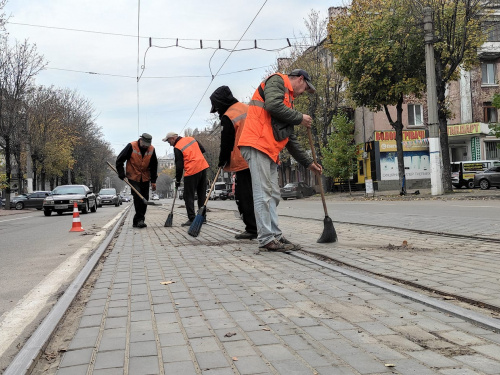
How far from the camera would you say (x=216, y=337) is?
9.54 feet

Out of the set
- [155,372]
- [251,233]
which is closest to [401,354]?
[155,372]

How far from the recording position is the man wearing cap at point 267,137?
6.02 meters

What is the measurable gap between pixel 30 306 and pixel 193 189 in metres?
6.67

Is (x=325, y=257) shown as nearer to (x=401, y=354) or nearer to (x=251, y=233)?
(x=251, y=233)

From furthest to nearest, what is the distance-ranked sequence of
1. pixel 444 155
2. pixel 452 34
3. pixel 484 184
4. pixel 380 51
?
pixel 484 184 < pixel 380 51 < pixel 444 155 < pixel 452 34

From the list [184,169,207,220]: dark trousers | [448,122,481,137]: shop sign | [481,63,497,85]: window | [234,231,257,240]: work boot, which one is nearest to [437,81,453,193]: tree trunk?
[448,122,481,137]: shop sign

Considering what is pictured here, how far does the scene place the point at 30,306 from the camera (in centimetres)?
399

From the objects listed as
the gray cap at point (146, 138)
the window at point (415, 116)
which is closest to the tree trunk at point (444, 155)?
the window at point (415, 116)

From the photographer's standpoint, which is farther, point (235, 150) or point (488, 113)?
point (488, 113)

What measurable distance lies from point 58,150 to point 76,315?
1784 inches

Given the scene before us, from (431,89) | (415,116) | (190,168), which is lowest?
(190,168)

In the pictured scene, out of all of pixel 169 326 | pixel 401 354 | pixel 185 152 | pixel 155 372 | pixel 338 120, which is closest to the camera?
pixel 155 372

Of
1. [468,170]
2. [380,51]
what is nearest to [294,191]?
[468,170]

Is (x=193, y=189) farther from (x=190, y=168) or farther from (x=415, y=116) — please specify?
(x=415, y=116)
